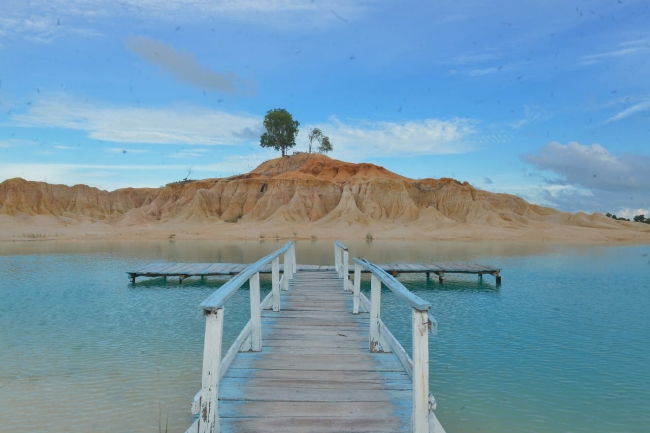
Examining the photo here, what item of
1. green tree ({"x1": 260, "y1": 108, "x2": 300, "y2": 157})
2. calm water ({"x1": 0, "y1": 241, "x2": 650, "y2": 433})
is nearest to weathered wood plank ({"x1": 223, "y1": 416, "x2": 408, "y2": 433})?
calm water ({"x1": 0, "y1": 241, "x2": 650, "y2": 433})

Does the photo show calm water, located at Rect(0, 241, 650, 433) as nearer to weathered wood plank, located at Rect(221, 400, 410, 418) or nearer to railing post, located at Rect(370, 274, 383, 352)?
railing post, located at Rect(370, 274, 383, 352)

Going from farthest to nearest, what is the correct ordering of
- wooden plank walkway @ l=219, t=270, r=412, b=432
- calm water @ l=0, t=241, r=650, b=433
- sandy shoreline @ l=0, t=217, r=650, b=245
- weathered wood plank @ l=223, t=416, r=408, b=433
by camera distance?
sandy shoreline @ l=0, t=217, r=650, b=245, calm water @ l=0, t=241, r=650, b=433, wooden plank walkway @ l=219, t=270, r=412, b=432, weathered wood plank @ l=223, t=416, r=408, b=433

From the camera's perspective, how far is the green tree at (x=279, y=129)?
86744 millimetres

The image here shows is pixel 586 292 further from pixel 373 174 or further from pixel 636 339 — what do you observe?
pixel 373 174

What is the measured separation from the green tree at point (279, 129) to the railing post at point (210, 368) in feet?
277

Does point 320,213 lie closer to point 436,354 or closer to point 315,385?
point 436,354

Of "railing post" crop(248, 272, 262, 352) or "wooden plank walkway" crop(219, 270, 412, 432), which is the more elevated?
"railing post" crop(248, 272, 262, 352)

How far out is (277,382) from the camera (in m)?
5.74

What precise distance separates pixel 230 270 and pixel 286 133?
6996cm

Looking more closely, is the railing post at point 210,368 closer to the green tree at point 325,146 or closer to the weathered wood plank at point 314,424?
the weathered wood plank at point 314,424

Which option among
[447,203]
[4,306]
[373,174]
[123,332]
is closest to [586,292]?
[123,332]

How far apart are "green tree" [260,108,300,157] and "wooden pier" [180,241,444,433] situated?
80.3 metres

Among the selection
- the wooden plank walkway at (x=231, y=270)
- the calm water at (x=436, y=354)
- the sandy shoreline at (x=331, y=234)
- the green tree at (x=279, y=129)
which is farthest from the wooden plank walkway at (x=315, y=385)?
Answer: the green tree at (x=279, y=129)

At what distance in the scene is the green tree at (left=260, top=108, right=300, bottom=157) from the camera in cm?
8674
